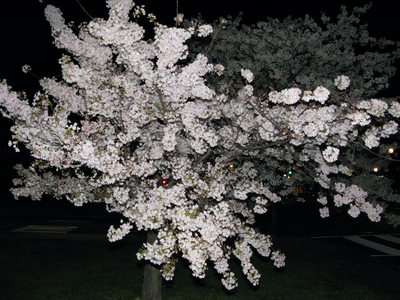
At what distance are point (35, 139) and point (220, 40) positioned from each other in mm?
7557

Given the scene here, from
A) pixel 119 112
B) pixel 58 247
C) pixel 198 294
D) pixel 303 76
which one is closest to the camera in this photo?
pixel 119 112

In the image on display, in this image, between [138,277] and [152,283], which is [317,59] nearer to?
Answer: [152,283]

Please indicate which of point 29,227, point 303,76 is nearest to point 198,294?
point 303,76

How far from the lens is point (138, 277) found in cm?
845

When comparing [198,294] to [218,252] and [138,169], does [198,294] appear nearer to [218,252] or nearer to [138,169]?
[218,252]

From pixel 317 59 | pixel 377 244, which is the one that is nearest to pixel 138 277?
pixel 317 59

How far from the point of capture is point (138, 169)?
5.10 metres

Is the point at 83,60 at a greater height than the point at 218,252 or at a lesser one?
greater

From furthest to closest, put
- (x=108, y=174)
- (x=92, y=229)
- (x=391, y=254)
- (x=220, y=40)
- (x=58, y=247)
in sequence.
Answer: (x=92, y=229)
(x=391, y=254)
(x=58, y=247)
(x=220, y=40)
(x=108, y=174)

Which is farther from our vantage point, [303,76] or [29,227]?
[29,227]

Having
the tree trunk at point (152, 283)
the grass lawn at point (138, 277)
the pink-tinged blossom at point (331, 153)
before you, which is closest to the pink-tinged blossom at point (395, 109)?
the pink-tinged blossom at point (331, 153)

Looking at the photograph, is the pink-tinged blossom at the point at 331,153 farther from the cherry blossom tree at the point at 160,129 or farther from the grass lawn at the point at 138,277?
the grass lawn at the point at 138,277

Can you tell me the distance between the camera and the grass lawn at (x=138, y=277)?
24.5ft

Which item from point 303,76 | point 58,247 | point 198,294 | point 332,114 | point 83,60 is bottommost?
point 198,294
